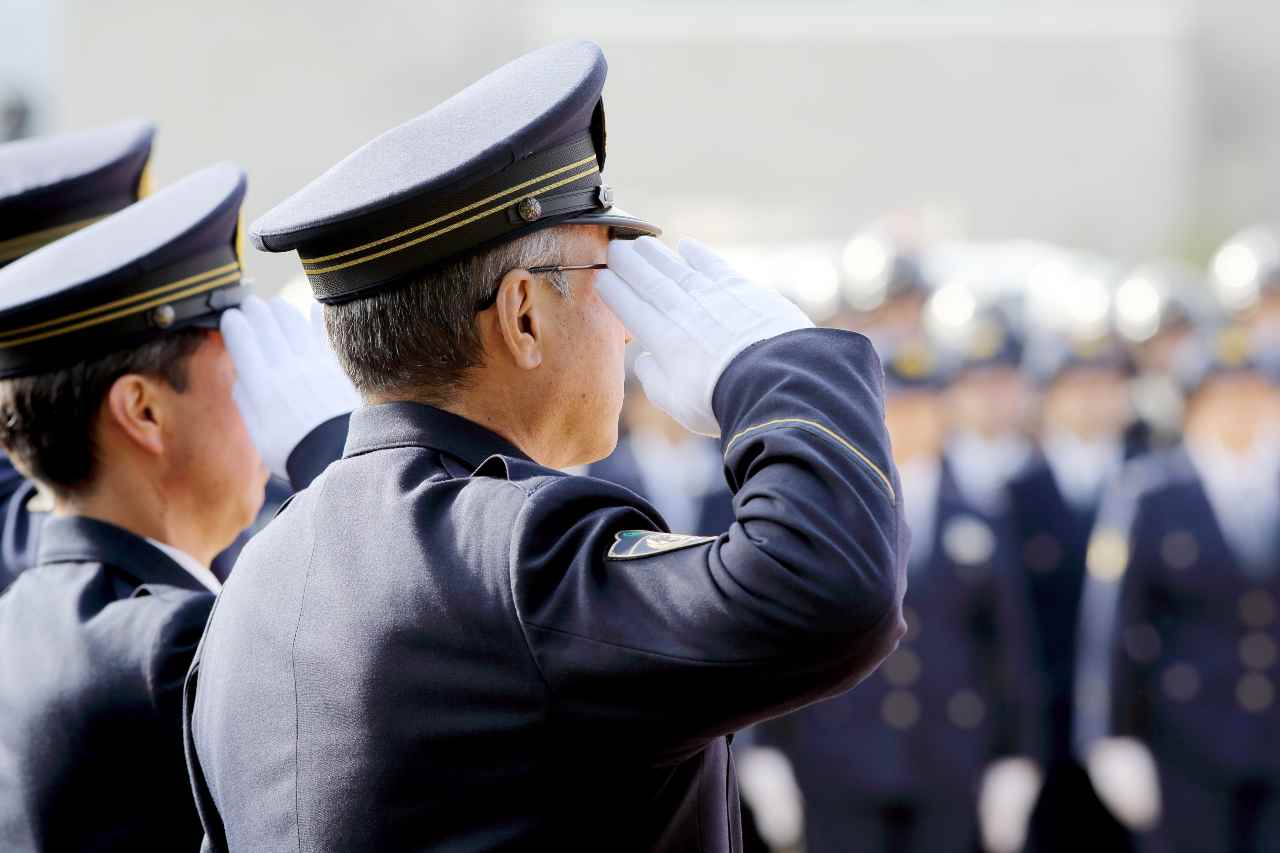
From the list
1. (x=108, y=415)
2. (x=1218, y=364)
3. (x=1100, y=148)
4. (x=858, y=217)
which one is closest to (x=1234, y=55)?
(x=1100, y=148)

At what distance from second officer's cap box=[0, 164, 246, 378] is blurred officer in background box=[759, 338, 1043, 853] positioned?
361cm

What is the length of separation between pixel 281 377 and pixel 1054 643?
466 centimetres

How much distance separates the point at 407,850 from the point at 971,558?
443 cm

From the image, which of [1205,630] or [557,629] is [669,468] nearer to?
[1205,630]

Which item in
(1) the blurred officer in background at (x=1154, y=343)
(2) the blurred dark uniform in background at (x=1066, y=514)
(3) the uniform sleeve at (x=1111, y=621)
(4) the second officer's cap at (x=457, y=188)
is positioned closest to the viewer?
(4) the second officer's cap at (x=457, y=188)

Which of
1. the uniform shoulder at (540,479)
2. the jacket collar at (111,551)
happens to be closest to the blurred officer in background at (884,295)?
the jacket collar at (111,551)

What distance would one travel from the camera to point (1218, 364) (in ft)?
20.4

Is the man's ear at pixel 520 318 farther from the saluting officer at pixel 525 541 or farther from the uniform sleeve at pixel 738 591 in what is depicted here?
the uniform sleeve at pixel 738 591

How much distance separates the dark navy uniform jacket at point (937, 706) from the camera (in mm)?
5781

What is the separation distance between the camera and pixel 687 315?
1.87m

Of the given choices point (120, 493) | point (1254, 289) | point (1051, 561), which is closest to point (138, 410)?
point (120, 493)

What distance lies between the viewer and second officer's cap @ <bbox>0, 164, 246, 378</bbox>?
2393 mm

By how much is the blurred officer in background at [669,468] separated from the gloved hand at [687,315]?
14.1ft

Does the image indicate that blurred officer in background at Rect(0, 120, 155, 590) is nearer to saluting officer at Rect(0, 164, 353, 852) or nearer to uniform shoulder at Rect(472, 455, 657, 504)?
saluting officer at Rect(0, 164, 353, 852)
